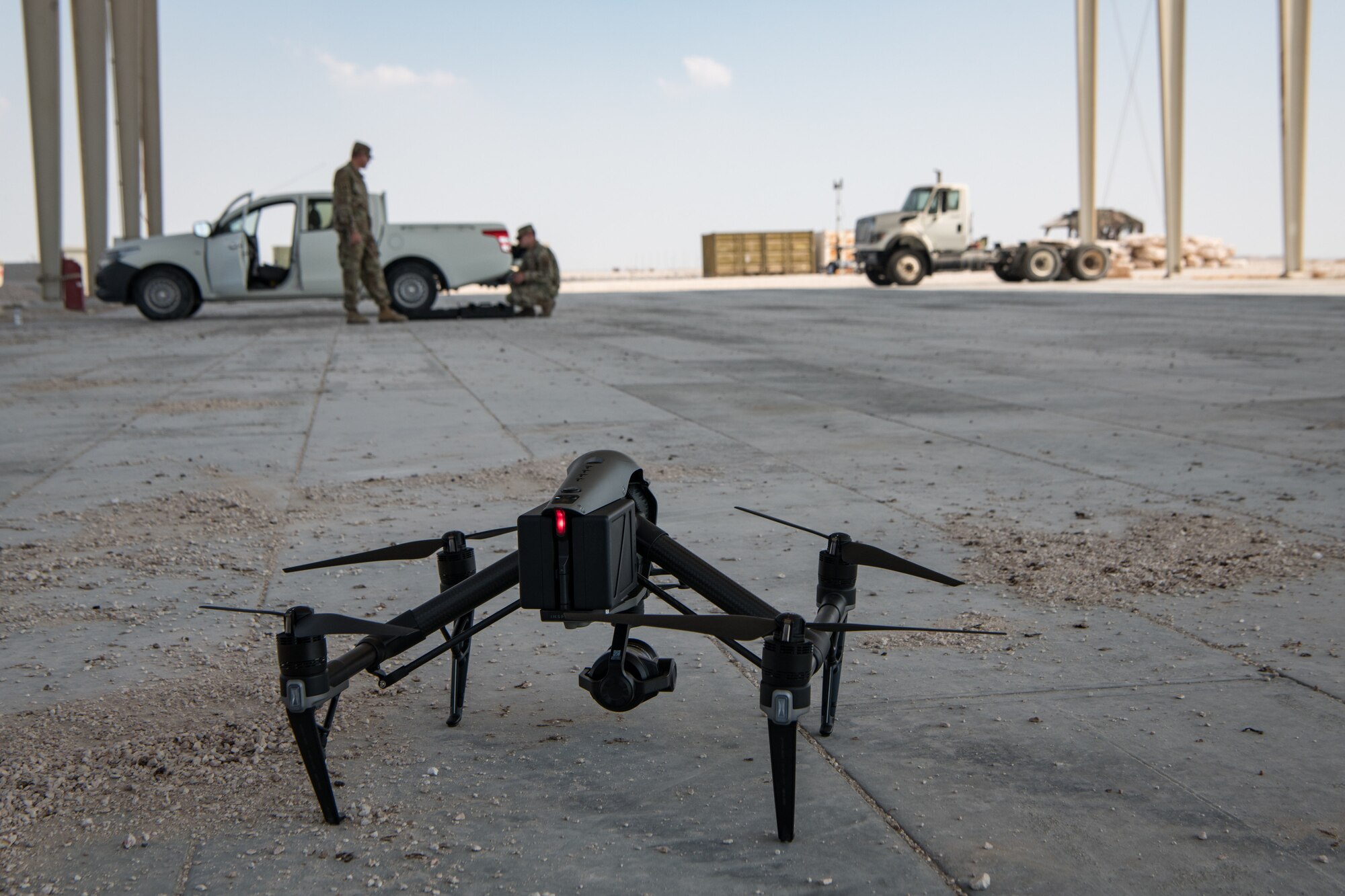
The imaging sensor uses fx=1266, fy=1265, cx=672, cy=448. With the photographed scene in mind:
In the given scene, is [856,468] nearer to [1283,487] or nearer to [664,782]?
[1283,487]

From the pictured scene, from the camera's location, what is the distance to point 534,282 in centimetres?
1909

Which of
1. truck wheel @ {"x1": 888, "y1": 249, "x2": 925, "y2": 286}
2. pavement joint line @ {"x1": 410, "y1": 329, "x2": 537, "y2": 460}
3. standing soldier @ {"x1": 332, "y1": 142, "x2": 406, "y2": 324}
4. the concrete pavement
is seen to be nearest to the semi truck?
truck wheel @ {"x1": 888, "y1": 249, "x2": 925, "y2": 286}

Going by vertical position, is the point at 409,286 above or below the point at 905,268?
below

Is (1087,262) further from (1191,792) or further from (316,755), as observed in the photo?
(316,755)

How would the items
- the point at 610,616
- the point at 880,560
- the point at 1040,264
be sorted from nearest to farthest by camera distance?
the point at 610,616 < the point at 880,560 < the point at 1040,264

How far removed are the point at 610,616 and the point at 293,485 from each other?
3.64 m

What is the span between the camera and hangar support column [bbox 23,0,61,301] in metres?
26.4

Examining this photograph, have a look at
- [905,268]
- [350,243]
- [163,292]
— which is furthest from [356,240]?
[905,268]

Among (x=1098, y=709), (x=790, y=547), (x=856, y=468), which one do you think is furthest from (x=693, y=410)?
(x=1098, y=709)

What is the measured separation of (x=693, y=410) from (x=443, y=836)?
582cm

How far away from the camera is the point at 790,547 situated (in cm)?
400

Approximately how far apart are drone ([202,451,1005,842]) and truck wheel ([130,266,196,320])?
60.6 feet

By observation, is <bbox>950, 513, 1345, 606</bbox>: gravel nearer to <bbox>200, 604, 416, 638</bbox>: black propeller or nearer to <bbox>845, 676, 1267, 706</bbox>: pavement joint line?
<bbox>845, 676, 1267, 706</bbox>: pavement joint line

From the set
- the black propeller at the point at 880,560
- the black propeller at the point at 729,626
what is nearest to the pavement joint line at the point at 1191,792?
the black propeller at the point at 880,560
